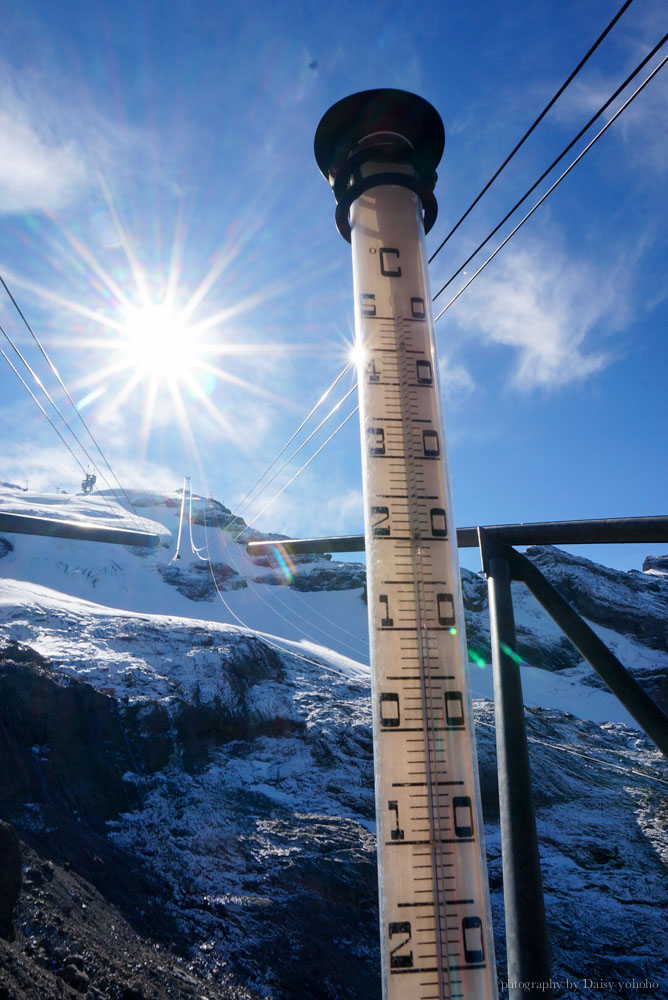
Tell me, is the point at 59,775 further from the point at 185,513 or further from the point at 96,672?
the point at 185,513

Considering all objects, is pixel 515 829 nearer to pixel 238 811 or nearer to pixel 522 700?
pixel 522 700

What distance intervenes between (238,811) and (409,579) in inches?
538

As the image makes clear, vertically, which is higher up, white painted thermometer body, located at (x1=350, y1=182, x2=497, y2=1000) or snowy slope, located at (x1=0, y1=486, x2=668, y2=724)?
snowy slope, located at (x1=0, y1=486, x2=668, y2=724)

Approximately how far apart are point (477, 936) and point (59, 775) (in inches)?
525

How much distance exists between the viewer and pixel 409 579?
1.74m

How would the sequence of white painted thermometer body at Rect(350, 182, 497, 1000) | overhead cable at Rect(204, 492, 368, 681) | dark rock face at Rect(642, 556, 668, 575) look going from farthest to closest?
1. dark rock face at Rect(642, 556, 668, 575)
2. overhead cable at Rect(204, 492, 368, 681)
3. white painted thermometer body at Rect(350, 182, 497, 1000)

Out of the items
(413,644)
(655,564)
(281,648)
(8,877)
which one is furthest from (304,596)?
(413,644)

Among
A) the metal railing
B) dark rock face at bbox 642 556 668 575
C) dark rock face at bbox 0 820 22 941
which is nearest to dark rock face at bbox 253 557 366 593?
dark rock face at bbox 642 556 668 575

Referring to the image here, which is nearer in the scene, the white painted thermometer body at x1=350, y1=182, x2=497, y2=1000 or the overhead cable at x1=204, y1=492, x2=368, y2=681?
the white painted thermometer body at x1=350, y1=182, x2=497, y2=1000

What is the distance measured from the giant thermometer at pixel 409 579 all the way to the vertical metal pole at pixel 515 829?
25.6 inches

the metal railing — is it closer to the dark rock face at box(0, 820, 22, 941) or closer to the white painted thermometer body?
the white painted thermometer body

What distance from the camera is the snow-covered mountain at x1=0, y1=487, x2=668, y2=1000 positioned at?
880 centimetres

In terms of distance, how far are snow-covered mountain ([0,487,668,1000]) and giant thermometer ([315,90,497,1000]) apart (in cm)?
607

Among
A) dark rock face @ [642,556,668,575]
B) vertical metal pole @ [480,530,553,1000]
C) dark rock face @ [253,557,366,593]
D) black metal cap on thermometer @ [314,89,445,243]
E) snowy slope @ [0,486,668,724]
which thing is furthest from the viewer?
dark rock face @ [642,556,668,575]
